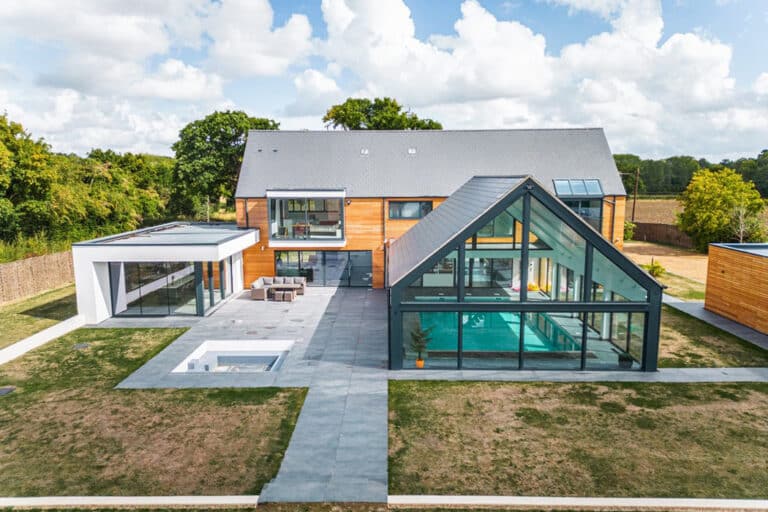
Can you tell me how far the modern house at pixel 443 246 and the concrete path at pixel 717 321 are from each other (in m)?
3.77

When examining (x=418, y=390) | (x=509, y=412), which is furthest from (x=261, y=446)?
(x=509, y=412)

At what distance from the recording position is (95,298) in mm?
17734

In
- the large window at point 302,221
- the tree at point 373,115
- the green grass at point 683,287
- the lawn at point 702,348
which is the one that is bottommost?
the lawn at point 702,348

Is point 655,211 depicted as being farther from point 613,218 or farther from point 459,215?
point 459,215

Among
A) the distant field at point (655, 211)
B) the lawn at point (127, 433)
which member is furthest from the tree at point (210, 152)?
the distant field at point (655, 211)

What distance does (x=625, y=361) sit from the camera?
44.0ft

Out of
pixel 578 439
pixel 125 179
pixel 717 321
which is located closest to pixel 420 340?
pixel 578 439

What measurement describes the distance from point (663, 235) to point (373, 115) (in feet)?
82.2

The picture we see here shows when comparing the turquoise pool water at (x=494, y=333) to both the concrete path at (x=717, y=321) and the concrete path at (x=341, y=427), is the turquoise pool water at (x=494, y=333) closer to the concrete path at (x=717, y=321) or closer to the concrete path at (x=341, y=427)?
the concrete path at (x=341, y=427)

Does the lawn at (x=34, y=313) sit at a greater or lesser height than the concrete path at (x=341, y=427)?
greater

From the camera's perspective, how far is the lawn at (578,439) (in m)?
8.34

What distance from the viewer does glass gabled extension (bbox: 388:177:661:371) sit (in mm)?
12859

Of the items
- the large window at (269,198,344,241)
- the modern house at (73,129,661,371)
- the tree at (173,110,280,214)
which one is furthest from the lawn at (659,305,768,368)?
the tree at (173,110,280,214)

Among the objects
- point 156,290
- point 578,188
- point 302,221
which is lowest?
point 156,290
